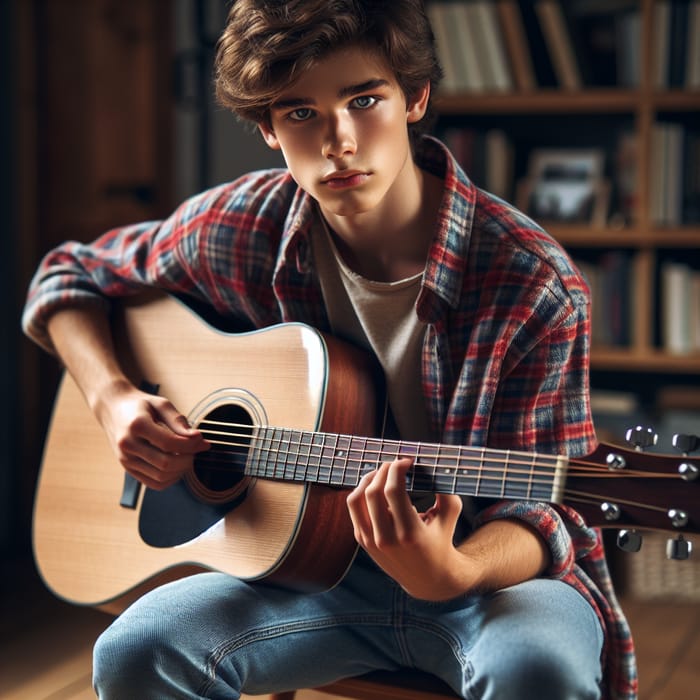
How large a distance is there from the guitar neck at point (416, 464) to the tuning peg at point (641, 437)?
0.06 m

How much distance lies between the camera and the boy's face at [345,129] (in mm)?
1116

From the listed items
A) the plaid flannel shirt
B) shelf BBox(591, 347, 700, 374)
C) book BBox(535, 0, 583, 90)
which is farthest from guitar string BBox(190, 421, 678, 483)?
book BBox(535, 0, 583, 90)

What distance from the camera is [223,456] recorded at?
123cm

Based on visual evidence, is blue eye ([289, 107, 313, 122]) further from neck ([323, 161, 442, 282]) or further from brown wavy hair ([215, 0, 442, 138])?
neck ([323, 161, 442, 282])

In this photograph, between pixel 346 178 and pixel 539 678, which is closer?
pixel 539 678

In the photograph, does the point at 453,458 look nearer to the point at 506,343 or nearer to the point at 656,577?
the point at 506,343

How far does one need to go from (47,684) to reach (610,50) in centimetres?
214

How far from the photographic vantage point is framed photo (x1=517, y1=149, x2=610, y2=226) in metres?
2.73

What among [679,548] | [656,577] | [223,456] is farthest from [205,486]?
[656,577]

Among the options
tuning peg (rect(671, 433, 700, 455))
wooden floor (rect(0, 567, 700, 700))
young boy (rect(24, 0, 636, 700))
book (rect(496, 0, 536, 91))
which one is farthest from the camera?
book (rect(496, 0, 536, 91))

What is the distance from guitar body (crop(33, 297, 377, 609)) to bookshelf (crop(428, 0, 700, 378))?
1432mm

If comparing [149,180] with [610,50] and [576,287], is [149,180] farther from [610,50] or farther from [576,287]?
[576,287]

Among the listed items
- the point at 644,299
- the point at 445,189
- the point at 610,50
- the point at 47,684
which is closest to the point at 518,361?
the point at 445,189

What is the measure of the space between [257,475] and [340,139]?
0.41m
